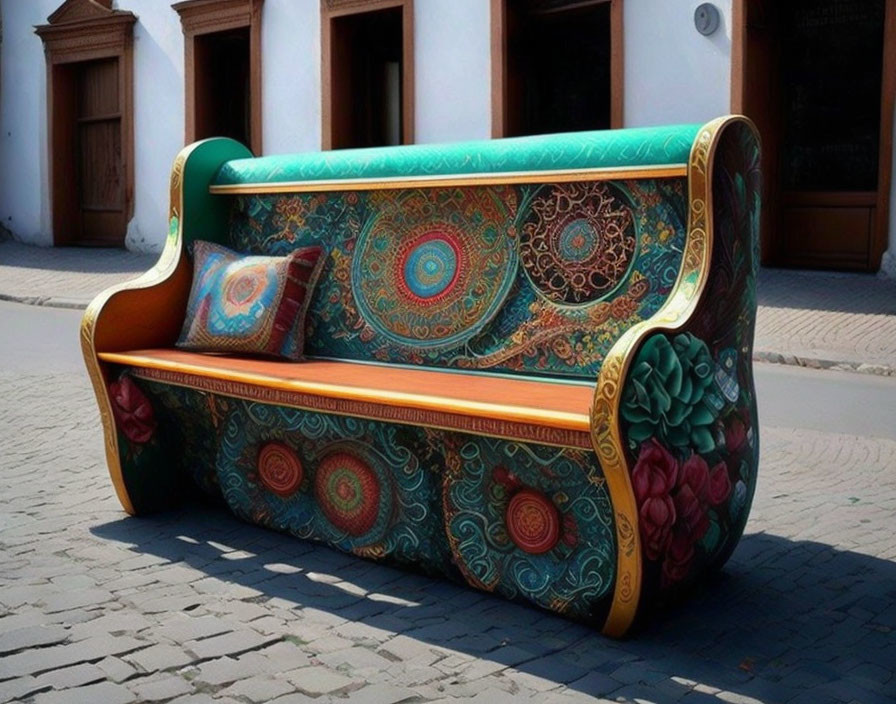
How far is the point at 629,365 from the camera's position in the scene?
3.45 m

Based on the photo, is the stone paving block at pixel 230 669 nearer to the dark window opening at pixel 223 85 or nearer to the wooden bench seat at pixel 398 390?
the wooden bench seat at pixel 398 390

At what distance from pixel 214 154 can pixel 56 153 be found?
1533 cm

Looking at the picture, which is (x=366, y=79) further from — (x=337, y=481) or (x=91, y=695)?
(x=91, y=695)

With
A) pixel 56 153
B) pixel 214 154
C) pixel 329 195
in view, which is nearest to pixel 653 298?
pixel 329 195

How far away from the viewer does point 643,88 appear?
13570 millimetres

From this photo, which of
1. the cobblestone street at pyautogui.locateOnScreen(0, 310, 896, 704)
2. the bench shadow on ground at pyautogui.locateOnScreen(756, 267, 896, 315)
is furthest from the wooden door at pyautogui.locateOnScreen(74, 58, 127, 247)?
the cobblestone street at pyautogui.locateOnScreen(0, 310, 896, 704)

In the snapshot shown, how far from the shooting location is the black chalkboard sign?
42.4ft

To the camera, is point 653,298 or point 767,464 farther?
point 767,464

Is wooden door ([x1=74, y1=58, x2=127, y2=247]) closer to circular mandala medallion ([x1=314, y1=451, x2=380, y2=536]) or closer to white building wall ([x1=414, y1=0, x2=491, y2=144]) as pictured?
white building wall ([x1=414, y1=0, x2=491, y2=144])

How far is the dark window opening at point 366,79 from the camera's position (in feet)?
54.4

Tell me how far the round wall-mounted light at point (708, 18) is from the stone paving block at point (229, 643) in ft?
34.0

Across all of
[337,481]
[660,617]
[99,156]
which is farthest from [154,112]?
[660,617]

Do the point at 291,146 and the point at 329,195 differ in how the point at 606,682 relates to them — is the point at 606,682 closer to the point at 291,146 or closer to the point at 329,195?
the point at 329,195

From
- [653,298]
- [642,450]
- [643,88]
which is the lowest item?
[642,450]
